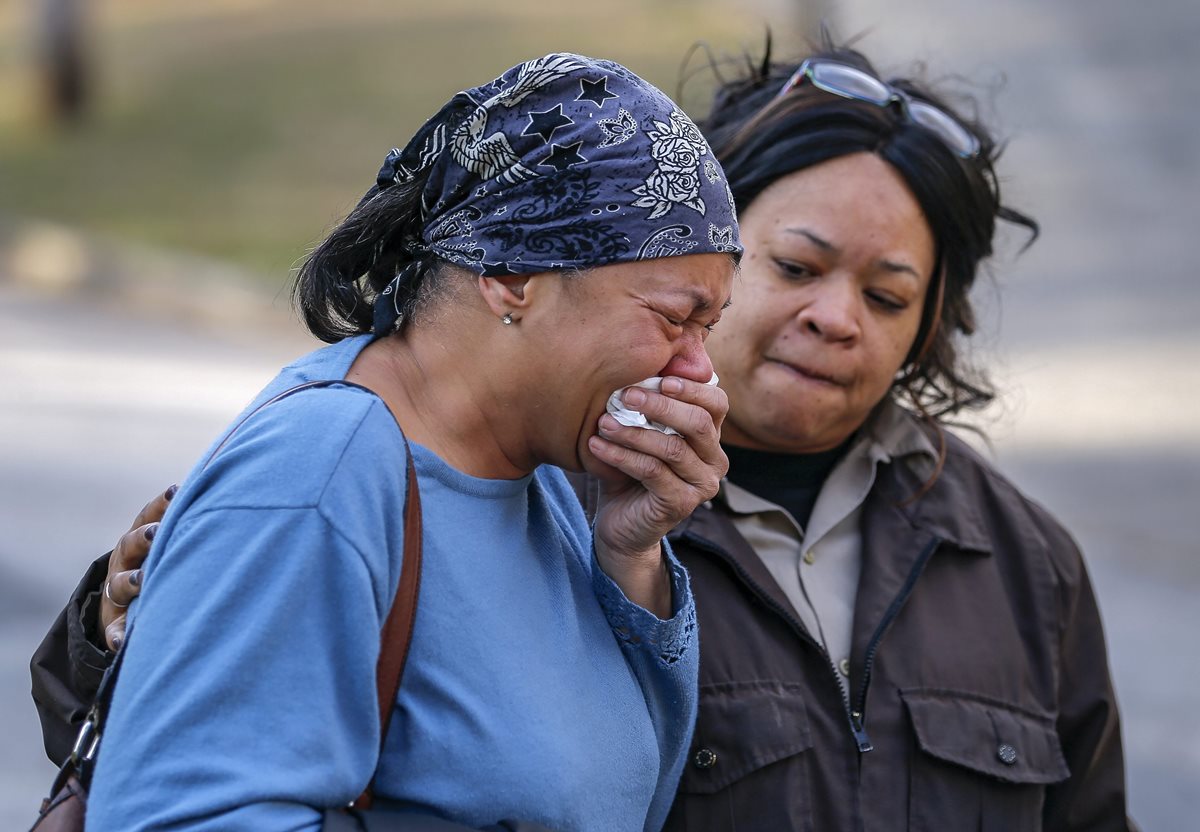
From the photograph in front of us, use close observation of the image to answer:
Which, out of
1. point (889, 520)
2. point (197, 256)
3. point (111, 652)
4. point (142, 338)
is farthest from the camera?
point (197, 256)

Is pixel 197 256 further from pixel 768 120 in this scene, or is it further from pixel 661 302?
pixel 661 302

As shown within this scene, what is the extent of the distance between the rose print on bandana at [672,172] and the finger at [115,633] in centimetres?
94

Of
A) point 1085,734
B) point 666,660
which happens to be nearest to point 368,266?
point 666,660

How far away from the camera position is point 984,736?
2793 millimetres

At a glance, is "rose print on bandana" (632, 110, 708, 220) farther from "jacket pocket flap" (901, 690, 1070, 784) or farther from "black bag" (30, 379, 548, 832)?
"jacket pocket flap" (901, 690, 1070, 784)

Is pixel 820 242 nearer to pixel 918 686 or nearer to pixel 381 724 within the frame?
pixel 918 686

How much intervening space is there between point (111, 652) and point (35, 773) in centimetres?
334

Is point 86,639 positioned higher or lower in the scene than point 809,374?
lower

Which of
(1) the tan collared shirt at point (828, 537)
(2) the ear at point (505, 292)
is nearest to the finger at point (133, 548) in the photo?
(2) the ear at point (505, 292)

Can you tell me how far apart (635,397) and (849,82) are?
4.15ft

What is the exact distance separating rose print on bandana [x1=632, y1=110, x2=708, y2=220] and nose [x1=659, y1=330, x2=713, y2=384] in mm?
191

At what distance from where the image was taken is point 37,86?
1791 centimetres

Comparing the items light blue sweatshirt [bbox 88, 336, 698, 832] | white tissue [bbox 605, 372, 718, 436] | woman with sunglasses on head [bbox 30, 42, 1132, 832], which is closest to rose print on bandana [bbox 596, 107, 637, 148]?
white tissue [bbox 605, 372, 718, 436]

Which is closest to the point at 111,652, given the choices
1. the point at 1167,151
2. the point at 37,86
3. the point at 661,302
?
the point at 661,302
